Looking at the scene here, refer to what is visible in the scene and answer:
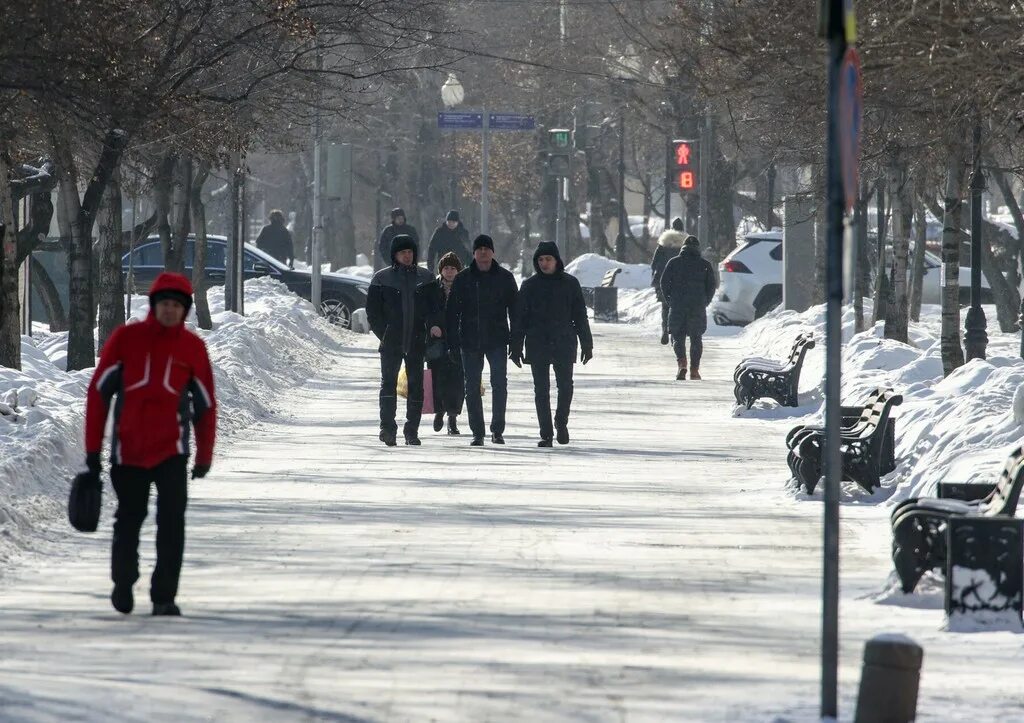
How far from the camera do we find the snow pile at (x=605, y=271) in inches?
1913

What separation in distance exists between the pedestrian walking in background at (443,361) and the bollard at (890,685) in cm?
1076

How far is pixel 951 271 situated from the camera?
21.6 m

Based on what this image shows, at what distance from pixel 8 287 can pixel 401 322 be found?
3.38 meters

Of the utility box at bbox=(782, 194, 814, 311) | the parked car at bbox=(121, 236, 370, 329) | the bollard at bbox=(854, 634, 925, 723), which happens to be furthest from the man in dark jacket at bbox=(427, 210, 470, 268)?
the bollard at bbox=(854, 634, 925, 723)

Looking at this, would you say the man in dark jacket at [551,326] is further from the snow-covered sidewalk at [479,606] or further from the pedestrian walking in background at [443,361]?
the snow-covered sidewalk at [479,606]

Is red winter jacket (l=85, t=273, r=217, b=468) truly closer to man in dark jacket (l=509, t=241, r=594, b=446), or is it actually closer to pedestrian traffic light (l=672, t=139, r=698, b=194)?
man in dark jacket (l=509, t=241, r=594, b=446)

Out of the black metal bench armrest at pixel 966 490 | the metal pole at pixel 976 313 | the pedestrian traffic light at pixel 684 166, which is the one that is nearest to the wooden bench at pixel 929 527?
the black metal bench armrest at pixel 966 490

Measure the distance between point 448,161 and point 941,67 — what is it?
55.2 m

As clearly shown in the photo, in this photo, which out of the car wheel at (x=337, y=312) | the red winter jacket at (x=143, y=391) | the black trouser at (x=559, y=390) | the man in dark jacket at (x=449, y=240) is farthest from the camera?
the car wheel at (x=337, y=312)

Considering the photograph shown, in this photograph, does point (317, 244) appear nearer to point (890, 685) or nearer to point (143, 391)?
point (143, 391)

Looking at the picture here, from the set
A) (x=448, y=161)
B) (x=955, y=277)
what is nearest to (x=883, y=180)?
(x=955, y=277)

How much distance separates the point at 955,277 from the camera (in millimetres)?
21672

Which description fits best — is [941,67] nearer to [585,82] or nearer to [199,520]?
[199,520]

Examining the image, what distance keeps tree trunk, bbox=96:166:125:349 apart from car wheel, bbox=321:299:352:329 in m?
12.1
